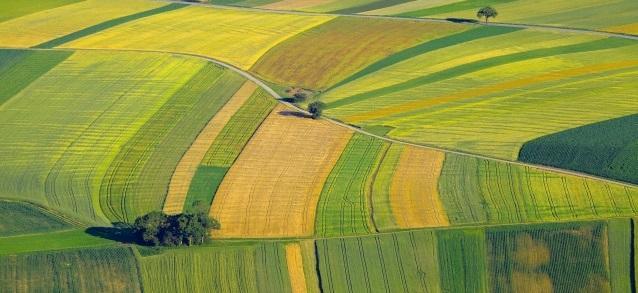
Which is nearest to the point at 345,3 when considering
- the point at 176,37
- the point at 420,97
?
the point at 176,37

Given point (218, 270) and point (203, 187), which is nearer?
point (218, 270)

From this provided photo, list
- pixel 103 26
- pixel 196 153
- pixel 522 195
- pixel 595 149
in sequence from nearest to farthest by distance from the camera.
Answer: pixel 522 195 → pixel 595 149 → pixel 196 153 → pixel 103 26

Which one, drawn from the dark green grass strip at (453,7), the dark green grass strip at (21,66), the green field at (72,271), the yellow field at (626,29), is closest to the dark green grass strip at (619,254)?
the green field at (72,271)

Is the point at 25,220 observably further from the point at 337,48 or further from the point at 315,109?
the point at 337,48

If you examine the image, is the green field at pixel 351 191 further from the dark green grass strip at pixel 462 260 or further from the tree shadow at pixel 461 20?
the tree shadow at pixel 461 20

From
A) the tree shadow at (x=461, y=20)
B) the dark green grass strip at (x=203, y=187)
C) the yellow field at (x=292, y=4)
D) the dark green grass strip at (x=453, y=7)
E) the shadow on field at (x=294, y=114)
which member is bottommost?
the dark green grass strip at (x=203, y=187)

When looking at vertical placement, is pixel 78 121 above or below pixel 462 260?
above

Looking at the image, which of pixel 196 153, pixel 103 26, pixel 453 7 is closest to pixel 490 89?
pixel 196 153
